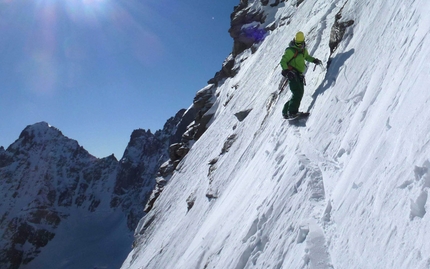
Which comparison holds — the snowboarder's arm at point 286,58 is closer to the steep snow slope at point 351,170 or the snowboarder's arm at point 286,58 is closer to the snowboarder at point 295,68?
the snowboarder at point 295,68

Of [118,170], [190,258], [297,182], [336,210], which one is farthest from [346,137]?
[118,170]

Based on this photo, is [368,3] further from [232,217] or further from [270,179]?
[232,217]

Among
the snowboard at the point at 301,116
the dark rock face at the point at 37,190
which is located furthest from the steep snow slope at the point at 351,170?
the dark rock face at the point at 37,190

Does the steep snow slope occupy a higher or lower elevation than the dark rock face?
lower

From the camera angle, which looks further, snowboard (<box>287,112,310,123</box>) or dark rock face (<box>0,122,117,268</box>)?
dark rock face (<box>0,122,117,268</box>)

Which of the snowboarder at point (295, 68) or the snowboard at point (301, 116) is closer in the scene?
the snowboard at point (301, 116)

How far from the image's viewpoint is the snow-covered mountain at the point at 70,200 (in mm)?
144075

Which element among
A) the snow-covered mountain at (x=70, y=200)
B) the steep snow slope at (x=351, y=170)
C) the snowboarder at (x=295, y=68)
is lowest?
the steep snow slope at (x=351, y=170)

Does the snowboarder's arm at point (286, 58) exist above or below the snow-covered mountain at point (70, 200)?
below

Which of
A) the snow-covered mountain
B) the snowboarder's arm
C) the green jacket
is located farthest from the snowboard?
the snow-covered mountain

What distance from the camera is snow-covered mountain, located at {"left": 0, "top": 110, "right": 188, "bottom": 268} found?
14407 cm

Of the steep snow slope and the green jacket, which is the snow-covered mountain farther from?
the steep snow slope

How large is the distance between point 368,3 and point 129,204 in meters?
172

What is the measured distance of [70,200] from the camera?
18488 cm
